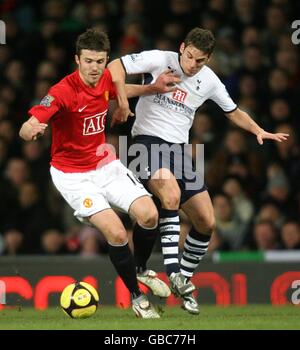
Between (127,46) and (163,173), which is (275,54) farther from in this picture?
(163,173)

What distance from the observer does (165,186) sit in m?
9.59

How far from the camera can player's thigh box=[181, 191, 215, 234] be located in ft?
32.3

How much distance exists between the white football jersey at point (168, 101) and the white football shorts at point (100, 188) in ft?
1.95

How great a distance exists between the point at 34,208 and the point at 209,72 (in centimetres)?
408

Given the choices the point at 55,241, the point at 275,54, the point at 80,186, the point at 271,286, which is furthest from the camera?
the point at 275,54

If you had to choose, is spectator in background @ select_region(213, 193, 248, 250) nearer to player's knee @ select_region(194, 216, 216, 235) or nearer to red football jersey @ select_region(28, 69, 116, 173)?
player's knee @ select_region(194, 216, 216, 235)

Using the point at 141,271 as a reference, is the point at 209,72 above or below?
above

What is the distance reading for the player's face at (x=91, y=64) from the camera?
9062 mm

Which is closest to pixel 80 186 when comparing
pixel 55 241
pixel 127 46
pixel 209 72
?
pixel 209 72

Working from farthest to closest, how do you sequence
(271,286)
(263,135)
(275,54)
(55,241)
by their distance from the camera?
(275,54) < (55,241) < (271,286) < (263,135)

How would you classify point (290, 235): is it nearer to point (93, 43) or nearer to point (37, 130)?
point (93, 43)

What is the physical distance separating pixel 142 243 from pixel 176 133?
0.96 meters

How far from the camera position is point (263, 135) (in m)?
9.92

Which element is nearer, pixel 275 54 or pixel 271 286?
pixel 271 286
